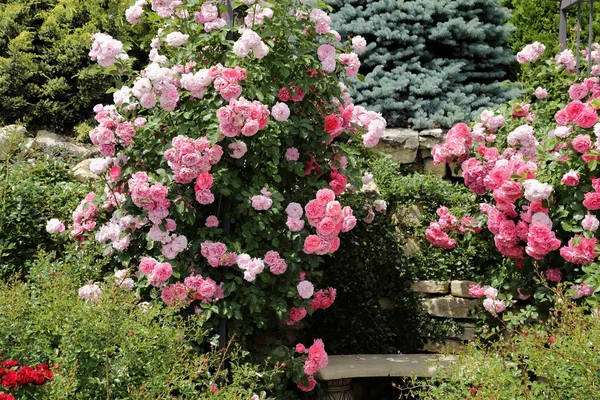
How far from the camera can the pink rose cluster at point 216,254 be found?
3627mm

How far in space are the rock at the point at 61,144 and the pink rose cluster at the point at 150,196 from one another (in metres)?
2.13

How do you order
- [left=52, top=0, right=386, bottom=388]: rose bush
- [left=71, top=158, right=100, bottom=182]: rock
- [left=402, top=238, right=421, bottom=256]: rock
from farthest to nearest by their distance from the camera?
[left=71, top=158, right=100, bottom=182]: rock
[left=402, top=238, right=421, bottom=256]: rock
[left=52, top=0, right=386, bottom=388]: rose bush

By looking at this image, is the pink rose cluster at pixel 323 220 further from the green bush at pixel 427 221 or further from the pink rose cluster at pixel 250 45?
the green bush at pixel 427 221

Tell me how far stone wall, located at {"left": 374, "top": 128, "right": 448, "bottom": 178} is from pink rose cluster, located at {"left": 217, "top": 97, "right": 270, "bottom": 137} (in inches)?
84.0

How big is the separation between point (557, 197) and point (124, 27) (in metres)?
3.60

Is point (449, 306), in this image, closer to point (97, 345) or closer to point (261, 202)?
point (261, 202)

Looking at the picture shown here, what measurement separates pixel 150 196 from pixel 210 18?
2.90 ft

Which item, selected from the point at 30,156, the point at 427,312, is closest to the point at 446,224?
the point at 427,312

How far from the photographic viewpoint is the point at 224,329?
12.3ft

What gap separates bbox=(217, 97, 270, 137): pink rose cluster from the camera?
348 cm

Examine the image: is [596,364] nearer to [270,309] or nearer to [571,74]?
[270,309]

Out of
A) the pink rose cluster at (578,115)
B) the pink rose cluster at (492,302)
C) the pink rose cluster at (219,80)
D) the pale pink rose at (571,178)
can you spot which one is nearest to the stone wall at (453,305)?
the pink rose cluster at (492,302)

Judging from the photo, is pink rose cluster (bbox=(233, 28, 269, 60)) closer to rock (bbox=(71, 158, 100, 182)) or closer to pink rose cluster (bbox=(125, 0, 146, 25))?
pink rose cluster (bbox=(125, 0, 146, 25))

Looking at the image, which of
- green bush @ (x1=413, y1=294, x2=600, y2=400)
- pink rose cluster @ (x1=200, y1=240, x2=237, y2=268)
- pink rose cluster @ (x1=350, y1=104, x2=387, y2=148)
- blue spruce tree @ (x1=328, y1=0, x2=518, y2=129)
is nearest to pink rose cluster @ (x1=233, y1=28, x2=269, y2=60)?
pink rose cluster @ (x1=350, y1=104, x2=387, y2=148)
